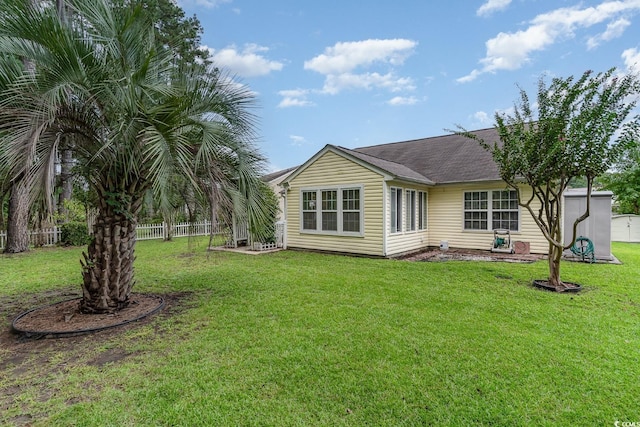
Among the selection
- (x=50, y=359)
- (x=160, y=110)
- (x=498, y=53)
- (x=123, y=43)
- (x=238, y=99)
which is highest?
(x=498, y=53)

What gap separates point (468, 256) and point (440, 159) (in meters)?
4.74

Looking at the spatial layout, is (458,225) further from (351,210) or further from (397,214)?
(351,210)

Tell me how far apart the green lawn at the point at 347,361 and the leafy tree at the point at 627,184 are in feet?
58.6

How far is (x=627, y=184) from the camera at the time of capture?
19.1 metres

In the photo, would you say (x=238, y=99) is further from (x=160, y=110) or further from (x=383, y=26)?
(x=383, y=26)

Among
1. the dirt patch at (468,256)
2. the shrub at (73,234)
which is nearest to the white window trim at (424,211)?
the dirt patch at (468,256)

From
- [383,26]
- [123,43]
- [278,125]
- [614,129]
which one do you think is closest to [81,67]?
[123,43]

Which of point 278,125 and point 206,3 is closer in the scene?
point 278,125

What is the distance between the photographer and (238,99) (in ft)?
15.7

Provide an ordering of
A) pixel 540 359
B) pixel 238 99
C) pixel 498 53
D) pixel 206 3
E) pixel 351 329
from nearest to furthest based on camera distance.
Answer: pixel 540 359, pixel 351 329, pixel 238 99, pixel 206 3, pixel 498 53

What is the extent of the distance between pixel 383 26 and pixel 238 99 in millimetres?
10822

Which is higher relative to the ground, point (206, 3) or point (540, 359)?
point (206, 3)

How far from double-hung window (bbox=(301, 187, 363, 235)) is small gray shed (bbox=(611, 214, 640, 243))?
50.1 ft

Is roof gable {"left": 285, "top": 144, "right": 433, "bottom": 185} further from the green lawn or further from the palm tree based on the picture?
the palm tree
